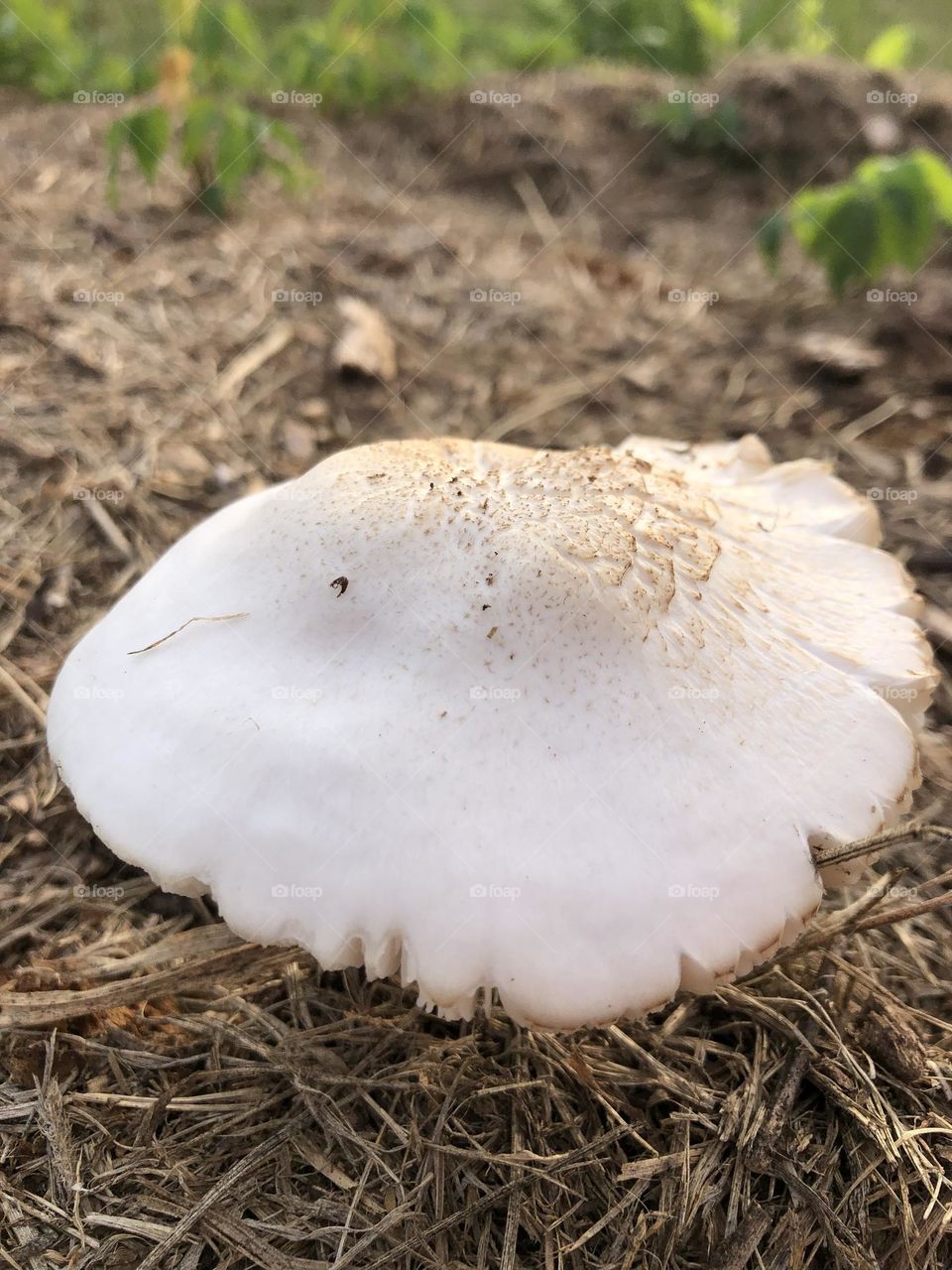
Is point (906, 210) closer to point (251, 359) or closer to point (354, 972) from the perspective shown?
point (251, 359)

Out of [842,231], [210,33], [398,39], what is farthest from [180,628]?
[398,39]

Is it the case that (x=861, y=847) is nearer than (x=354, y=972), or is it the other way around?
(x=861, y=847)

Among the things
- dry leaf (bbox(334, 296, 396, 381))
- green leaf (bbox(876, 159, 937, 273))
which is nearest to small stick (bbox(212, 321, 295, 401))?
dry leaf (bbox(334, 296, 396, 381))

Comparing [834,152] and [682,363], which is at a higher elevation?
[834,152]

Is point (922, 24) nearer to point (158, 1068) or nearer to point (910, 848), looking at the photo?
point (910, 848)

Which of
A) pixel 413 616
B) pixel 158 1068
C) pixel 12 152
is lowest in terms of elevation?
pixel 158 1068

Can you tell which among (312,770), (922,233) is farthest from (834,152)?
(312,770)

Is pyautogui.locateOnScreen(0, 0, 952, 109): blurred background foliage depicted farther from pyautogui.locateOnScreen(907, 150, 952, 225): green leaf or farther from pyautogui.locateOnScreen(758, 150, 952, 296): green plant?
pyautogui.locateOnScreen(907, 150, 952, 225): green leaf
